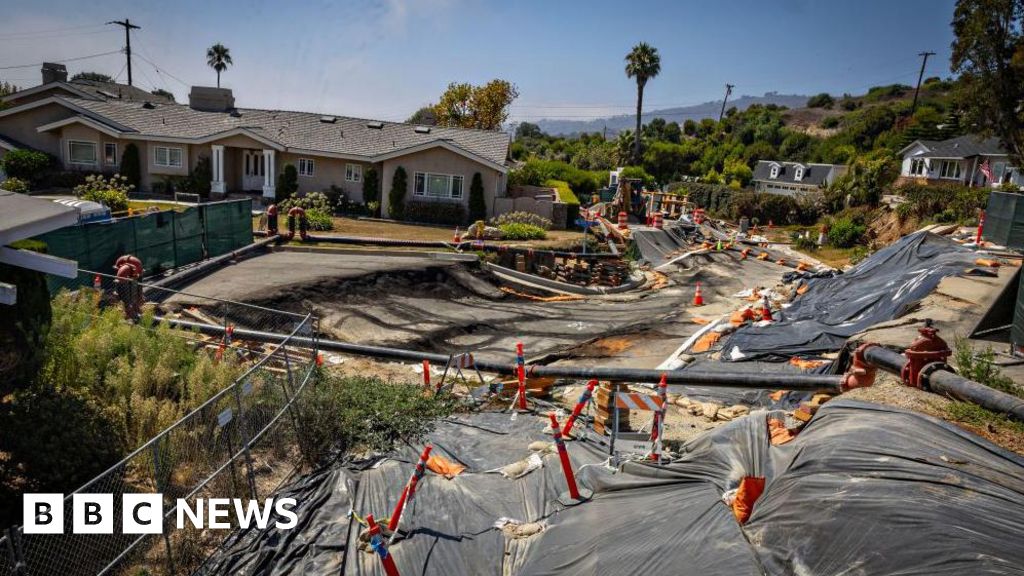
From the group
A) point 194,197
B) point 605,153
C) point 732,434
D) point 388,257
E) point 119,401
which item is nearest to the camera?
point 732,434

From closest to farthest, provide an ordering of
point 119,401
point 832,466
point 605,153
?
1. point 832,466
2. point 119,401
3. point 605,153

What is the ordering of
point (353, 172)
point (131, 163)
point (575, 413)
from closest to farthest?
point (575, 413) → point (131, 163) → point (353, 172)

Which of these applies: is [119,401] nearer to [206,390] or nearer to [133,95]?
[206,390]

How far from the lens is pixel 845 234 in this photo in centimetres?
3962

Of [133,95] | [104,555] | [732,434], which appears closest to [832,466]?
[732,434]

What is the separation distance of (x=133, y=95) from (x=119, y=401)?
5642cm

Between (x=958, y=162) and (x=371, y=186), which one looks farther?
(x=958, y=162)

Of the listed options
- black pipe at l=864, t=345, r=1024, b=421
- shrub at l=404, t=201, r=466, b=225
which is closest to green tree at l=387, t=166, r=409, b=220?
shrub at l=404, t=201, r=466, b=225

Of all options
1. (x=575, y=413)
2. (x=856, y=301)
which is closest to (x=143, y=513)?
(x=575, y=413)

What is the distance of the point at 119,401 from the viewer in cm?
927

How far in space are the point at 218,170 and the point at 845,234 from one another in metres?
35.1

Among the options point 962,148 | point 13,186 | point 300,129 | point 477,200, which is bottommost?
point 13,186

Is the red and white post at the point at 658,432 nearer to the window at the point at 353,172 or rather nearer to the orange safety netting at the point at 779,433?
the orange safety netting at the point at 779,433

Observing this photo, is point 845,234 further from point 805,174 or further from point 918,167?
point 805,174
